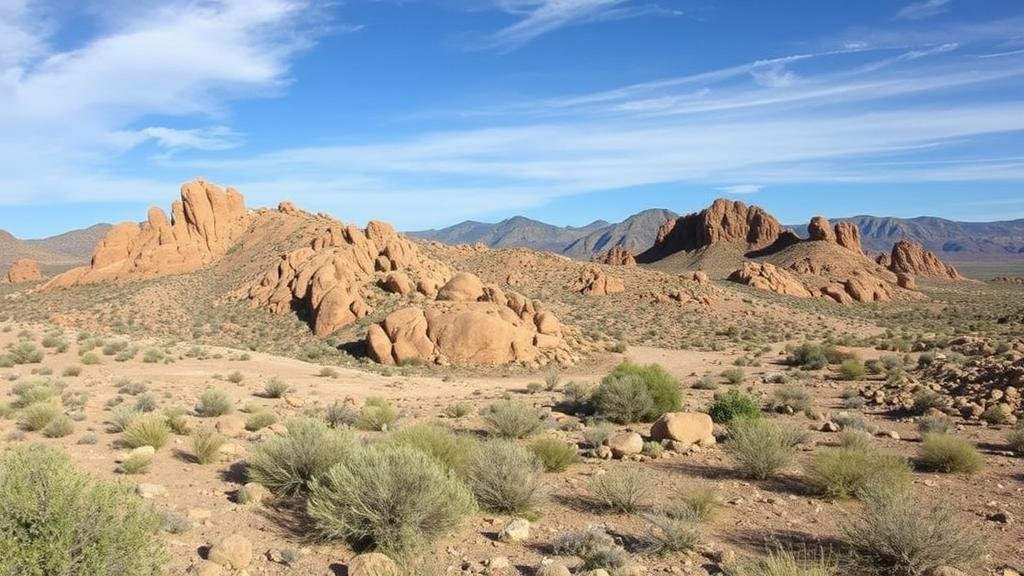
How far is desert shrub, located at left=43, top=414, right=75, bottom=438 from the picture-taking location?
1107 cm

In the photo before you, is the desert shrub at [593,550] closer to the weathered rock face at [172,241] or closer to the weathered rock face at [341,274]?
the weathered rock face at [341,274]

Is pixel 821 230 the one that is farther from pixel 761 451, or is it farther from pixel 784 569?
pixel 784 569

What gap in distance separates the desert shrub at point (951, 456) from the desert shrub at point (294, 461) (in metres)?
8.99

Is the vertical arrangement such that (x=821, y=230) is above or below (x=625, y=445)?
above

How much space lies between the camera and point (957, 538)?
20.6 ft

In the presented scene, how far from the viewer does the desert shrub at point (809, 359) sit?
80.5ft

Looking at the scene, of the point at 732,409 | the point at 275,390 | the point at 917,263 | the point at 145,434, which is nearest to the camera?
the point at 145,434

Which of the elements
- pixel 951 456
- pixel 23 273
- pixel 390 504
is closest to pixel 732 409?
pixel 951 456

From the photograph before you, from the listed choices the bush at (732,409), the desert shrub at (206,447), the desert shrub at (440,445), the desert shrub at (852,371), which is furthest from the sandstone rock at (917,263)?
the desert shrub at (206,447)

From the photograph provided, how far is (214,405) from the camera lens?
1377 cm

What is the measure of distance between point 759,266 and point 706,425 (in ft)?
211

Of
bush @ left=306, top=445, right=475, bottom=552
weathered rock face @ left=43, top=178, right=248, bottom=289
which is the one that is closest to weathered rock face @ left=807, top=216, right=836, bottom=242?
weathered rock face @ left=43, top=178, right=248, bottom=289

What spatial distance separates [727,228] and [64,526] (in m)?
110

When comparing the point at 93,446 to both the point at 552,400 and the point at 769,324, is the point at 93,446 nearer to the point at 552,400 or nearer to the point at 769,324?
the point at 552,400
